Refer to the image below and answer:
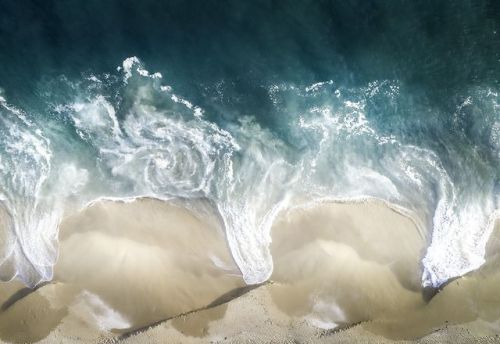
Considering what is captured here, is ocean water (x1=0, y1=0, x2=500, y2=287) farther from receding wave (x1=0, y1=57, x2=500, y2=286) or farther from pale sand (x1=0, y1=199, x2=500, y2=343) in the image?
pale sand (x1=0, y1=199, x2=500, y2=343)

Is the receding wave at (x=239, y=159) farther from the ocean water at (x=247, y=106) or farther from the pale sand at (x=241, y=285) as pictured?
the pale sand at (x=241, y=285)

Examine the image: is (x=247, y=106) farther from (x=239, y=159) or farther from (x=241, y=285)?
(x=241, y=285)

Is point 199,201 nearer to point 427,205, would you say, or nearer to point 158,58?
point 158,58

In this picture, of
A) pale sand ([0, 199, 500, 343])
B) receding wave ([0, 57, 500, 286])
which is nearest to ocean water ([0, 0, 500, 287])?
receding wave ([0, 57, 500, 286])

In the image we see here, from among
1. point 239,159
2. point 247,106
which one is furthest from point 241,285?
point 247,106

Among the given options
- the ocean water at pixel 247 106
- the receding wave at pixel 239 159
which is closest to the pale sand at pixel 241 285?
the receding wave at pixel 239 159

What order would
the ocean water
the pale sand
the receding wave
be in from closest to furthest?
the pale sand, the receding wave, the ocean water
